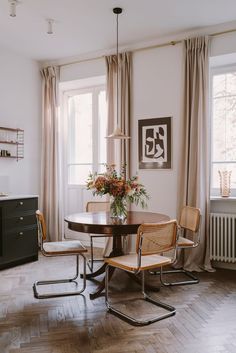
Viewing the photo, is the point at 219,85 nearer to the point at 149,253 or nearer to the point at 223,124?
the point at 223,124

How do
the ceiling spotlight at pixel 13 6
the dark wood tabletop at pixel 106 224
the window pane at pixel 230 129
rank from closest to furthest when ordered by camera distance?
1. the dark wood tabletop at pixel 106 224
2. the ceiling spotlight at pixel 13 6
3. the window pane at pixel 230 129

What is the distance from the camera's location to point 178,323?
2.77 meters

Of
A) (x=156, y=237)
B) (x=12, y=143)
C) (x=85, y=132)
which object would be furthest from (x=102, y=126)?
(x=156, y=237)

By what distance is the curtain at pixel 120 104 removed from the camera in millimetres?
4809

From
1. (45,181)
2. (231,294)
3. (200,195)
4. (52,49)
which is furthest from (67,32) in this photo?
(231,294)

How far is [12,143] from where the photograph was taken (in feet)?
16.6

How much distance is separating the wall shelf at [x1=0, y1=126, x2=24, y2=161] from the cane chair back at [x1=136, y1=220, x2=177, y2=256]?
293 centimetres

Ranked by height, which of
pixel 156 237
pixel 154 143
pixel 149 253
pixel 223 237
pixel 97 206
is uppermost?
pixel 154 143

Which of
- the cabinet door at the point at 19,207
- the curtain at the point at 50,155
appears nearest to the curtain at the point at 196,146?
the cabinet door at the point at 19,207

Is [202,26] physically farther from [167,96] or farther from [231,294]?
[231,294]

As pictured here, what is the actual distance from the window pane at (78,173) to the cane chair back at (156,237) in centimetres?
289

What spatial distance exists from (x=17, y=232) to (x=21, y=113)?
192cm

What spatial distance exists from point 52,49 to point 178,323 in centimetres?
408

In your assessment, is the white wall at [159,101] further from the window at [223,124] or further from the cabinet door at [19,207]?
the cabinet door at [19,207]
